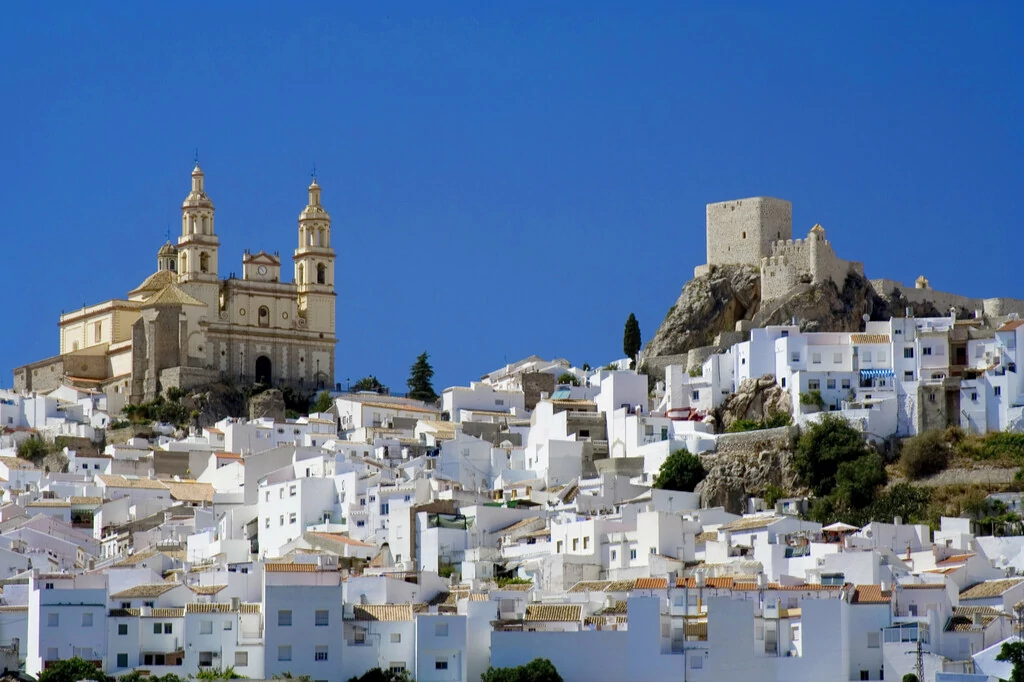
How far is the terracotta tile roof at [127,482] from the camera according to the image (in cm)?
7225

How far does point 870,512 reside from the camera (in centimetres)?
6331

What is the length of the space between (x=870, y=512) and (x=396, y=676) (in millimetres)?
17786

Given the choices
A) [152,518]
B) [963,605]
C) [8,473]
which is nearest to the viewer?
[963,605]

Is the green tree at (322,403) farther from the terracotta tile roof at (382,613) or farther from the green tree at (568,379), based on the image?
the terracotta tile roof at (382,613)

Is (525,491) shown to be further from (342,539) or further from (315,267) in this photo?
(315,267)

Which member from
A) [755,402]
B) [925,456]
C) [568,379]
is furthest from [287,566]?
[568,379]

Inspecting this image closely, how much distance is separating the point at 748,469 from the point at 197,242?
3394cm

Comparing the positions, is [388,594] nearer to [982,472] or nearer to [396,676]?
[396,676]

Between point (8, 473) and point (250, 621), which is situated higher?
point (8, 473)

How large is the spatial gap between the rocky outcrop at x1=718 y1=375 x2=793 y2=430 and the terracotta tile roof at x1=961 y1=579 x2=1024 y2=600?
1740 cm

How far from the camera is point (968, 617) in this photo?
51.4 meters

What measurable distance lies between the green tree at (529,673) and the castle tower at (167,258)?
53.4m

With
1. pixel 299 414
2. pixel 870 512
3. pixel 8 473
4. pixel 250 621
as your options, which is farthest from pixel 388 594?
pixel 299 414

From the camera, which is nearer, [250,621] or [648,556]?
[250,621]
